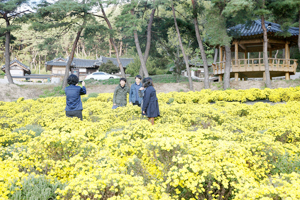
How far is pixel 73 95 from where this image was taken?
17.2 feet

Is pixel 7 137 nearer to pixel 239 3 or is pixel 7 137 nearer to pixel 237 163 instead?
pixel 237 163

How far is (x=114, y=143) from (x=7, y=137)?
95.5 inches

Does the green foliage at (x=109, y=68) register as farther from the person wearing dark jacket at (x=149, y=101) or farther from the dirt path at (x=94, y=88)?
the person wearing dark jacket at (x=149, y=101)

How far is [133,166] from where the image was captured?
9.44 ft

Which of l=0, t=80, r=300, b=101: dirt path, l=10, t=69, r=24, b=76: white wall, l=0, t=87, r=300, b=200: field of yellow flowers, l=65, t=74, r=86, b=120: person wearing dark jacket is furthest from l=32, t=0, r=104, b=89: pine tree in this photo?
l=10, t=69, r=24, b=76: white wall

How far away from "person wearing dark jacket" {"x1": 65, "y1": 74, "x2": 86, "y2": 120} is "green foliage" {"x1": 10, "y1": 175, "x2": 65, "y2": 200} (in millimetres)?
2729

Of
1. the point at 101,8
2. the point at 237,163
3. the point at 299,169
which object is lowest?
the point at 299,169

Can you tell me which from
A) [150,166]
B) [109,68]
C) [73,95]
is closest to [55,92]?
[109,68]

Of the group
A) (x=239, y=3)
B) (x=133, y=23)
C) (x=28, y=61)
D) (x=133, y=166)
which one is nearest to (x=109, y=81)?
(x=133, y=23)

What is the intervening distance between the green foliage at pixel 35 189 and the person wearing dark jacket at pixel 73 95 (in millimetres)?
2729

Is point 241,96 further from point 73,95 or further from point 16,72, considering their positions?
point 16,72

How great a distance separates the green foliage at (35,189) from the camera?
238cm

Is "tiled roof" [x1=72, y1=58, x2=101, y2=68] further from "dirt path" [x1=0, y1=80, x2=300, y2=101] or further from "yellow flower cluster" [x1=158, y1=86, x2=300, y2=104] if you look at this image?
"yellow flower cluster" [x1=158, y1=86, x2=300, y2=104]

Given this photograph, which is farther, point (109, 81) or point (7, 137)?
point (109, 81)
